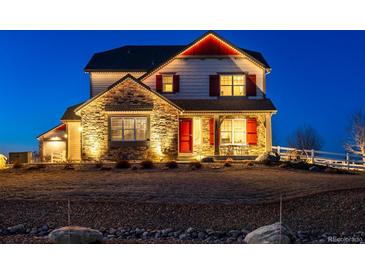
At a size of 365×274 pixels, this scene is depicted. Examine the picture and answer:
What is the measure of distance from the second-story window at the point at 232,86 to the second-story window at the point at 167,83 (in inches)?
112

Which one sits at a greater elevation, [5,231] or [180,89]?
[180,89]

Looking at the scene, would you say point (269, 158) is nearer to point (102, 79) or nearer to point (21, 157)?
point (102, 79)

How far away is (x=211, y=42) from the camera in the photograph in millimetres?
30422

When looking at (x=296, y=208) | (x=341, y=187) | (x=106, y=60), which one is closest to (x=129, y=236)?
(x=296, y=208)

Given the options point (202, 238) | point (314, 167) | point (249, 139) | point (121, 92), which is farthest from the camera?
point (249, 139)

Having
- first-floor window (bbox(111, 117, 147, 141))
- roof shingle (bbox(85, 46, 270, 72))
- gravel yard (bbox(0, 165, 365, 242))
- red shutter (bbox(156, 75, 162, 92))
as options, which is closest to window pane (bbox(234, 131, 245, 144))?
red shutter (bbox(156, 75, 162, 92))

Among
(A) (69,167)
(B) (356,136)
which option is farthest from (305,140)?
(A) (69,167)

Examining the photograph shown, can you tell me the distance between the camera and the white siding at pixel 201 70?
1203 inches

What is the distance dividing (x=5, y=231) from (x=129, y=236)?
3.13 meters

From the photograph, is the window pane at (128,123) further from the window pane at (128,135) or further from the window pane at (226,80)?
the window pane at (226,80)

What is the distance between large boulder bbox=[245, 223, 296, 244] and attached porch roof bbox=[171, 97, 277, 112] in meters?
17.4

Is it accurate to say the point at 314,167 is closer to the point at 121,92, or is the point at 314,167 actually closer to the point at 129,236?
the point at 121,92

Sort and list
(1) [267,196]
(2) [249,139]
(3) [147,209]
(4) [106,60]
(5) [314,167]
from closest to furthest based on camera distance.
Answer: (3) [147,209], (1) [267,196], (5) [314,167], (2) [249,139], (4) [106,60]

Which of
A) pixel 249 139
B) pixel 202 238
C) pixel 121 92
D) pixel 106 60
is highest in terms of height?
pixel 106 60
